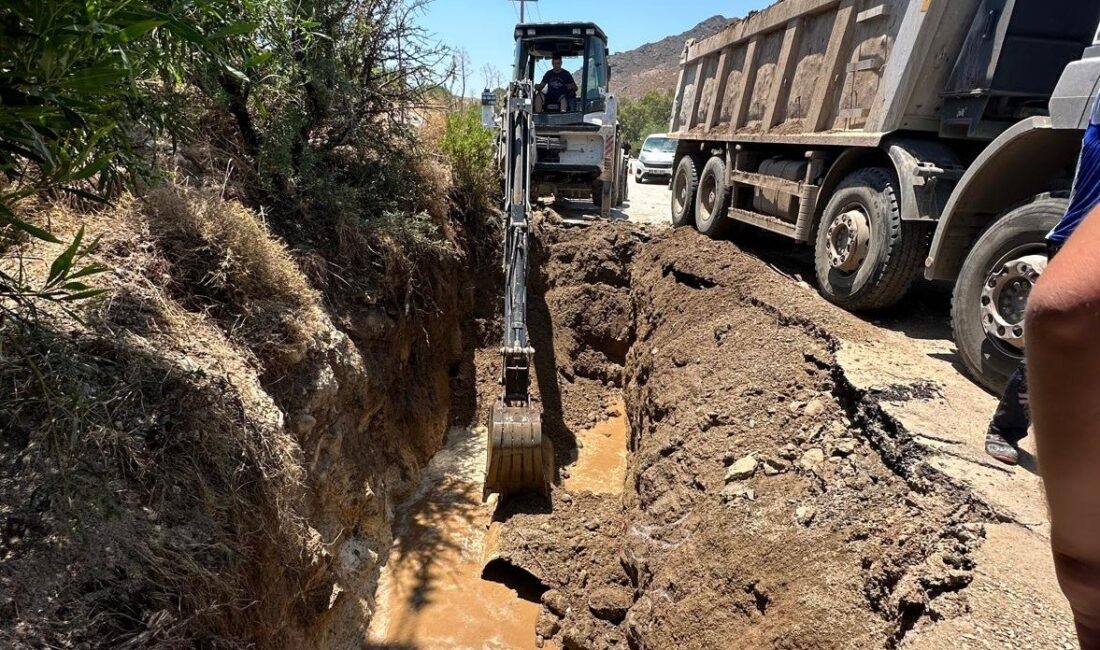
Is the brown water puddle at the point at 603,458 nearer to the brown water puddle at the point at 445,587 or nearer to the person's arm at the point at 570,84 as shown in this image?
the brown water puddle at the point at 445,587

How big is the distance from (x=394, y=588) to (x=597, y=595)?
1.77 meters

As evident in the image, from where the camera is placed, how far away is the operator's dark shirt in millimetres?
9711

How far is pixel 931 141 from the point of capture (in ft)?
15.1

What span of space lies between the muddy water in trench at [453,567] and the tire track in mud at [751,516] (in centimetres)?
34

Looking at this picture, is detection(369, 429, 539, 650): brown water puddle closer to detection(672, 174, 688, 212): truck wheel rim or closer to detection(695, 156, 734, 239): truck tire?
detection(695, 156, 734, 239): truck tire

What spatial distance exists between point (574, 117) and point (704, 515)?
765 cm

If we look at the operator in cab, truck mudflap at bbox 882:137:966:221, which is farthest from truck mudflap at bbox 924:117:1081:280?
the operator in cab

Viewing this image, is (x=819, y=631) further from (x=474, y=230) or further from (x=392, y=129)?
(x=474, y=230)

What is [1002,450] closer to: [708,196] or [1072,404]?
[1072,404]

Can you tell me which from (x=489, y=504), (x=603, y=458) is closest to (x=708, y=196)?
(x=603, y=458)

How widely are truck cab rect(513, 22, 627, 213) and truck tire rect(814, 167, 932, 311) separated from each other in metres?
4.89

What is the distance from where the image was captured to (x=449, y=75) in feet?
21.6

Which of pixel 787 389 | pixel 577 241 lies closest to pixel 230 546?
pixel 787 389

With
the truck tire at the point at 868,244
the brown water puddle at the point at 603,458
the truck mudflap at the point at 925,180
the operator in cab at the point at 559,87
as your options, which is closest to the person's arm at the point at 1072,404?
the truck mudflap at the point at 925,180
